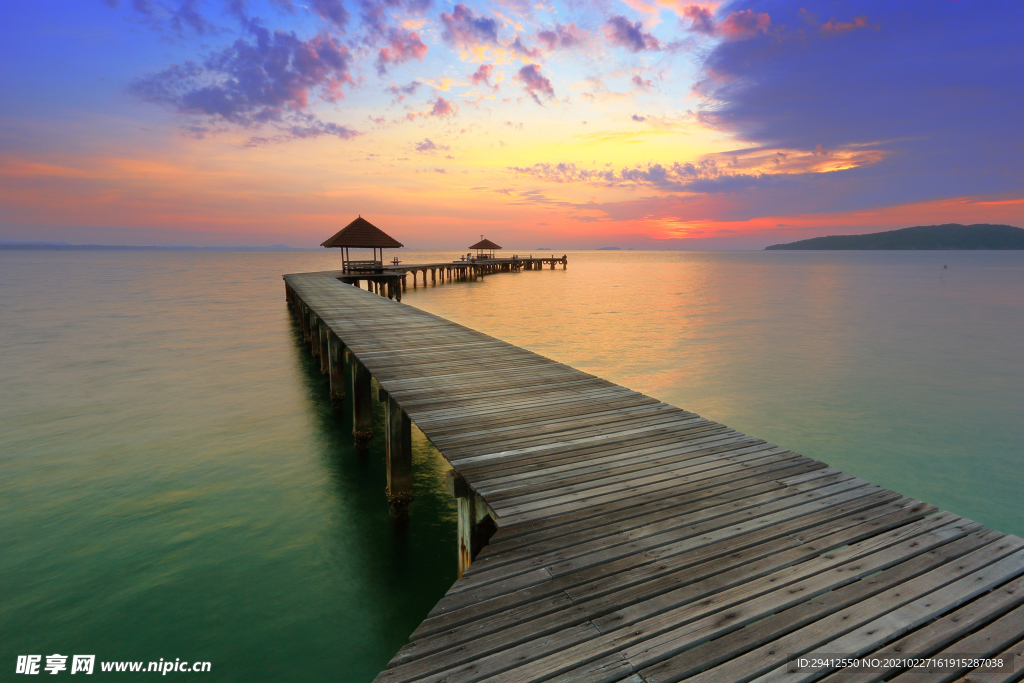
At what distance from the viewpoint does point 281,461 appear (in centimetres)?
848

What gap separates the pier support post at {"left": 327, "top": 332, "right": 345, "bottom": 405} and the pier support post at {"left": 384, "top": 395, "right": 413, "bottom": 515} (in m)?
4.73

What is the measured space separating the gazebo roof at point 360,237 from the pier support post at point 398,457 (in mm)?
23134

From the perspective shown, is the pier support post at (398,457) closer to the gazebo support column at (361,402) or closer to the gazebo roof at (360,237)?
the gazebo support column at (361,402)

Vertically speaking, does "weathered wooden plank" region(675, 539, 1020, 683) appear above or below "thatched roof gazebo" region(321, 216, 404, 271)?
below

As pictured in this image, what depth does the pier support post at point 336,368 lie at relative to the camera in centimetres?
1058

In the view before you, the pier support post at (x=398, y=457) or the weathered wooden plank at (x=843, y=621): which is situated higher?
the weathered wooden plank at (x=843, y=621)

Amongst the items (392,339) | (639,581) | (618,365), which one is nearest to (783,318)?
(618,365)

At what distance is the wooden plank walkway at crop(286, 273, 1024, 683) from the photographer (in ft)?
7.27

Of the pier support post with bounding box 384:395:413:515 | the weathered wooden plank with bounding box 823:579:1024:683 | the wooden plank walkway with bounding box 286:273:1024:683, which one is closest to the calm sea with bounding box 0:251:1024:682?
Answer: the pier support post with bounding box 384:395:413:515

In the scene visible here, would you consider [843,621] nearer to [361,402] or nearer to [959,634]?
[959,634]
